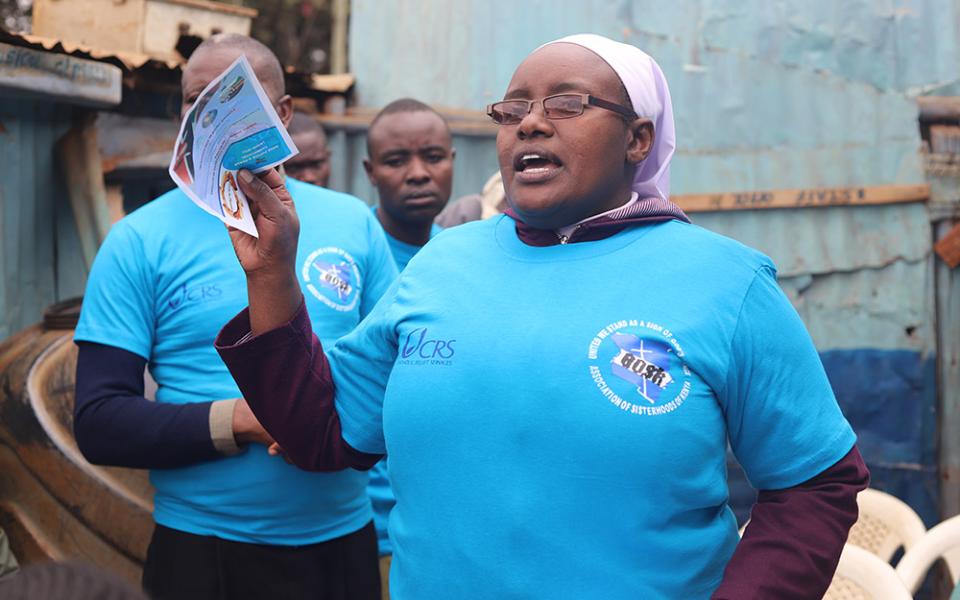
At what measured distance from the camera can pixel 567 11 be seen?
5969 millimetres

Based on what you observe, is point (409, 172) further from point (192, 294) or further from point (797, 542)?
point (797, 542)

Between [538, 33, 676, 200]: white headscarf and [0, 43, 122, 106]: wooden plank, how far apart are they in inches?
111

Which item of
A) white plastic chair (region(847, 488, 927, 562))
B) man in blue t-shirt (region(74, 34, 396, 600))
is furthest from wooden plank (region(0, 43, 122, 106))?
white plastic chair (region(847, 488, 927, 562))

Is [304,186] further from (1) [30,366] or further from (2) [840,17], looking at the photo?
(2) [840,17]

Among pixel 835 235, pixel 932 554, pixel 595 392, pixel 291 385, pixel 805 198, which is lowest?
pixel 932 554

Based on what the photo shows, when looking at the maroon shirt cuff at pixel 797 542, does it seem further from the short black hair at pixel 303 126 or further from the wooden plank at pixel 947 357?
the wooden plank at pixel 947 357

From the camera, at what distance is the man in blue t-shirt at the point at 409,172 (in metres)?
3.79

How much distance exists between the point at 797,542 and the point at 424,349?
25.9 inches

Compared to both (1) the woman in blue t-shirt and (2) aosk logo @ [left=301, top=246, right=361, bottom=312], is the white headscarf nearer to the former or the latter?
(1) the woman in blue t-shirt

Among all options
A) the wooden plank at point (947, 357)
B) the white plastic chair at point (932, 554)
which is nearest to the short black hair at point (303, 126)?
the white plastic chair at point (932, 554)

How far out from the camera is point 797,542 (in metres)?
1.59

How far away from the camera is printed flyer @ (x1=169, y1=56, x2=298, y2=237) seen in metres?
1.74

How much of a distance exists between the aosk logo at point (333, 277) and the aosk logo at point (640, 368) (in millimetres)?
1003

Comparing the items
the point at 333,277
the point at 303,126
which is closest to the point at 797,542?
the point at 333,277
